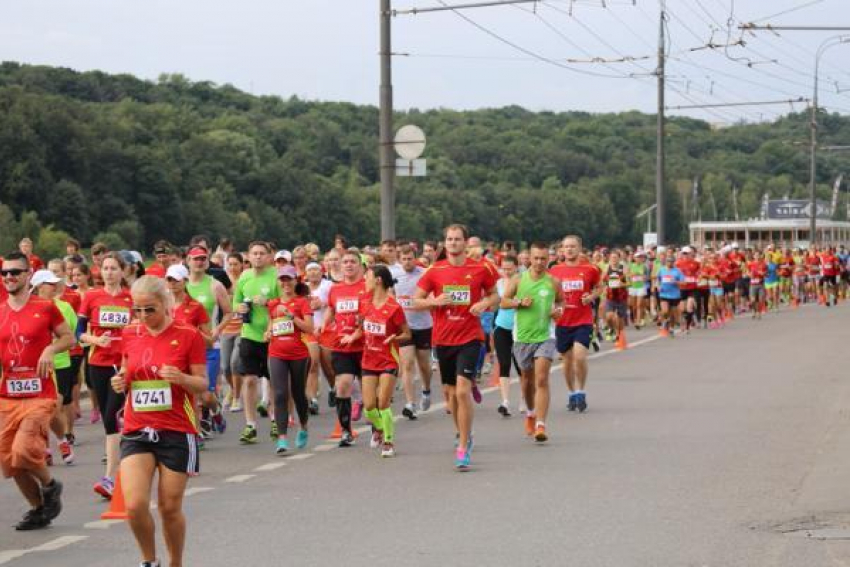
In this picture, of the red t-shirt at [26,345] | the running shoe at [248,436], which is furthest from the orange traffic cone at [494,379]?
the red t-shirt at [26,345]

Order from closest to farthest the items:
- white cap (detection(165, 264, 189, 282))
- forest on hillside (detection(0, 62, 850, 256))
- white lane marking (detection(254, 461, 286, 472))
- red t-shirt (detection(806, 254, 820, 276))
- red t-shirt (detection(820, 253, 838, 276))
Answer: white cap (detection(165, 264, 189, 282)) → white lane marking (detection(254, 461, 286, 472)) → red t-shirt (detection(820, 253, 838, 276)) → red t-shirt (detection(806, 254, 820, 276)) → forest on hillside (detection(0, 62, 850, 256))

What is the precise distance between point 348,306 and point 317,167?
122m

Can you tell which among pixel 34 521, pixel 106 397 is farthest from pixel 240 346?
pixel 34 521

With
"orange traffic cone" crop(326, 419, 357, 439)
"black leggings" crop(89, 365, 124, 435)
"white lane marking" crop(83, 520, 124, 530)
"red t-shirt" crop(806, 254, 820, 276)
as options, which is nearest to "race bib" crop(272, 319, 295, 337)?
"orange traffic cone" crop(326, 419, 357, 439)

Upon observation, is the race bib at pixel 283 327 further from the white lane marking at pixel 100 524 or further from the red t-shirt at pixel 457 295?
the white lane marking at pixel 100 524

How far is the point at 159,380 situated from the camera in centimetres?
809

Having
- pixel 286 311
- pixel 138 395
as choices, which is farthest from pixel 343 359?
pixel 138 395

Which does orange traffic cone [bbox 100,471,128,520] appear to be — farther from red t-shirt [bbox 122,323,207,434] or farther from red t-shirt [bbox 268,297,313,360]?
red t-shirt [bbox 268,297,313,360]

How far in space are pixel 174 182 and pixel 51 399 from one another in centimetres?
9632

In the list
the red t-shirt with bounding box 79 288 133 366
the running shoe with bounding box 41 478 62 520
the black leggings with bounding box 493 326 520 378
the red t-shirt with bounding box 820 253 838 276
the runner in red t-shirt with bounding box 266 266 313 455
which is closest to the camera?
the running shoe with bounding box 41 478 62 520

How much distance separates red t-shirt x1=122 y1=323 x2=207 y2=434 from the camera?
8031 millimetres

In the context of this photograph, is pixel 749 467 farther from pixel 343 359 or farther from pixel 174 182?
pixel 174 182

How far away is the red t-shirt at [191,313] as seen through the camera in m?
12.8

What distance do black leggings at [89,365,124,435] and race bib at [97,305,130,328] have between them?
1.19 feet
